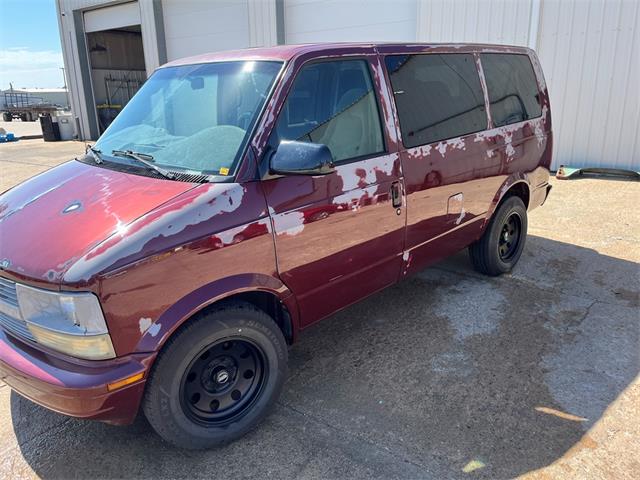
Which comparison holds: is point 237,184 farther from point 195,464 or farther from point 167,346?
point 195,464

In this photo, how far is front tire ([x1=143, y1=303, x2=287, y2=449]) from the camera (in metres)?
2.34

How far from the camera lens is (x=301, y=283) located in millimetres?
2832

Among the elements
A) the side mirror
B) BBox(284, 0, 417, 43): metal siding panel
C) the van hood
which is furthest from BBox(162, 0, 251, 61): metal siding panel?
the side mirror

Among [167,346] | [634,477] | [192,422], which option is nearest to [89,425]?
[192,422]

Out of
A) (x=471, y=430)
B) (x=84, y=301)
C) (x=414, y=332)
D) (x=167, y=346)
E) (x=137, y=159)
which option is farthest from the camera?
(x=414, y=332)

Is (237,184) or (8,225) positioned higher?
(237,184)

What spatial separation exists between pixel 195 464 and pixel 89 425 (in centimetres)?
76

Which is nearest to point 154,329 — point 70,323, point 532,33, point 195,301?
point 195,301

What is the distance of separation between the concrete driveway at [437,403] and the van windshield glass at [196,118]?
1492 mm

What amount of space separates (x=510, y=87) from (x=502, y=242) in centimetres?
143

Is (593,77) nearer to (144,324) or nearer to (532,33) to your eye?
(532,33)

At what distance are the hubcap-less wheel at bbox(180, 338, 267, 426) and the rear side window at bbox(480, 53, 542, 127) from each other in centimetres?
289

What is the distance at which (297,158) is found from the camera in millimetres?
2498

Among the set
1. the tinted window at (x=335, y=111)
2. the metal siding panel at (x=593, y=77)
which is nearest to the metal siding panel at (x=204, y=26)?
the metal siding panel at (x=593, y=77)
